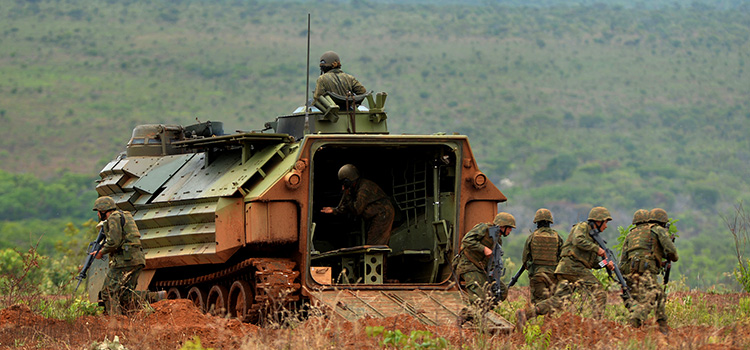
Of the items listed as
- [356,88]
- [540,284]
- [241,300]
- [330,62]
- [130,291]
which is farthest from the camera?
[330,62]

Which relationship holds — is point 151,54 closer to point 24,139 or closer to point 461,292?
point 24,139

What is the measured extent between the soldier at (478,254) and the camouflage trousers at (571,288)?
0.50 m

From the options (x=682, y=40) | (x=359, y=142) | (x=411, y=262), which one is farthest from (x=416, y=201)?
(x=682, y=40)

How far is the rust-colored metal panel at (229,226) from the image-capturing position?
14297 millimetres

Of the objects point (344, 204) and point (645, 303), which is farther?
point (344, 204)

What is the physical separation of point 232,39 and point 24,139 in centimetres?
2320

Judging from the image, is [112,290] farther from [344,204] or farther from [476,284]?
[476,284]

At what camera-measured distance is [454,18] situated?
10731 centimetres

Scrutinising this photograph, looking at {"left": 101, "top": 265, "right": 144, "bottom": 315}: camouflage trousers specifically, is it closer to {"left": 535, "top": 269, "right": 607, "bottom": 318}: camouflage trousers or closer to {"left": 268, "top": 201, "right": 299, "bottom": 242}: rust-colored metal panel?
{"left": 268, "top": 201, "right": 299, "bottom": 242}: rust-colored metal panel

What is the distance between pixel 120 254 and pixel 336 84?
3.72 meters

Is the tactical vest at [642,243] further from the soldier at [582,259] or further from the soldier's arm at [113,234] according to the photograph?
the soldier's arm at [113,234]

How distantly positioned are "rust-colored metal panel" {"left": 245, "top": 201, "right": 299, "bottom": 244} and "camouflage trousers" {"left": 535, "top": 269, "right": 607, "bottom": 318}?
310 cm

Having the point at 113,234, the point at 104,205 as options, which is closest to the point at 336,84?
the point at 104,205

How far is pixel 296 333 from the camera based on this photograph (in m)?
11.3
